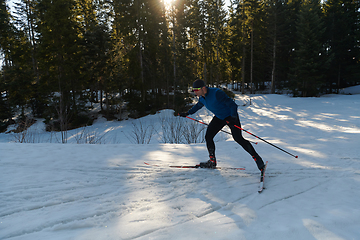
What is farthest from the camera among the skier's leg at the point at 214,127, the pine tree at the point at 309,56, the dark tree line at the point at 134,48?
the pine tree at the point at 309,56

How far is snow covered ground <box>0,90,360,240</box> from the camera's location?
2434 mm

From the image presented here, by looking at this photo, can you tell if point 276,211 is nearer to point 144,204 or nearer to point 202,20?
point 144,204

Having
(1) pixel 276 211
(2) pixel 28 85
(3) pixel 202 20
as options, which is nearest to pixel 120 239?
(1) pixel 276 211

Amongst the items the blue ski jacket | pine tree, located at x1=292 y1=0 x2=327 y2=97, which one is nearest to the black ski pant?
the blue ski jacket

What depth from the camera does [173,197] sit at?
10.9 ft

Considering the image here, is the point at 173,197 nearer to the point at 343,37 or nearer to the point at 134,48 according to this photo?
the point at 134,48

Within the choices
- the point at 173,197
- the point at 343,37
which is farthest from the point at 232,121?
the point at 343,37

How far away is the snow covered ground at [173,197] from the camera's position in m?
2.43

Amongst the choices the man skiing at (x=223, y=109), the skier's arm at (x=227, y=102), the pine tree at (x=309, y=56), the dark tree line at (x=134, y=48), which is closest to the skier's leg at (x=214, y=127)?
the man skiing at (x=223, y=109)

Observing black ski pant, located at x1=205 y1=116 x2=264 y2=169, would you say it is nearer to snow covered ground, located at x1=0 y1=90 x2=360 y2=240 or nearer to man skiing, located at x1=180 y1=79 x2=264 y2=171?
man skiing, located at x1=180 y1=79 x2=264 y2=171

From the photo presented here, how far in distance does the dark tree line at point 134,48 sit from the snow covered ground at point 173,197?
45.9ft

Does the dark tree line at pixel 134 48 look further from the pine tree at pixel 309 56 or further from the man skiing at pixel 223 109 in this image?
the man skiing at pixel 223 109

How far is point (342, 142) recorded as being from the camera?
6.39m

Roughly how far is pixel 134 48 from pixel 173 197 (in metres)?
22.4
